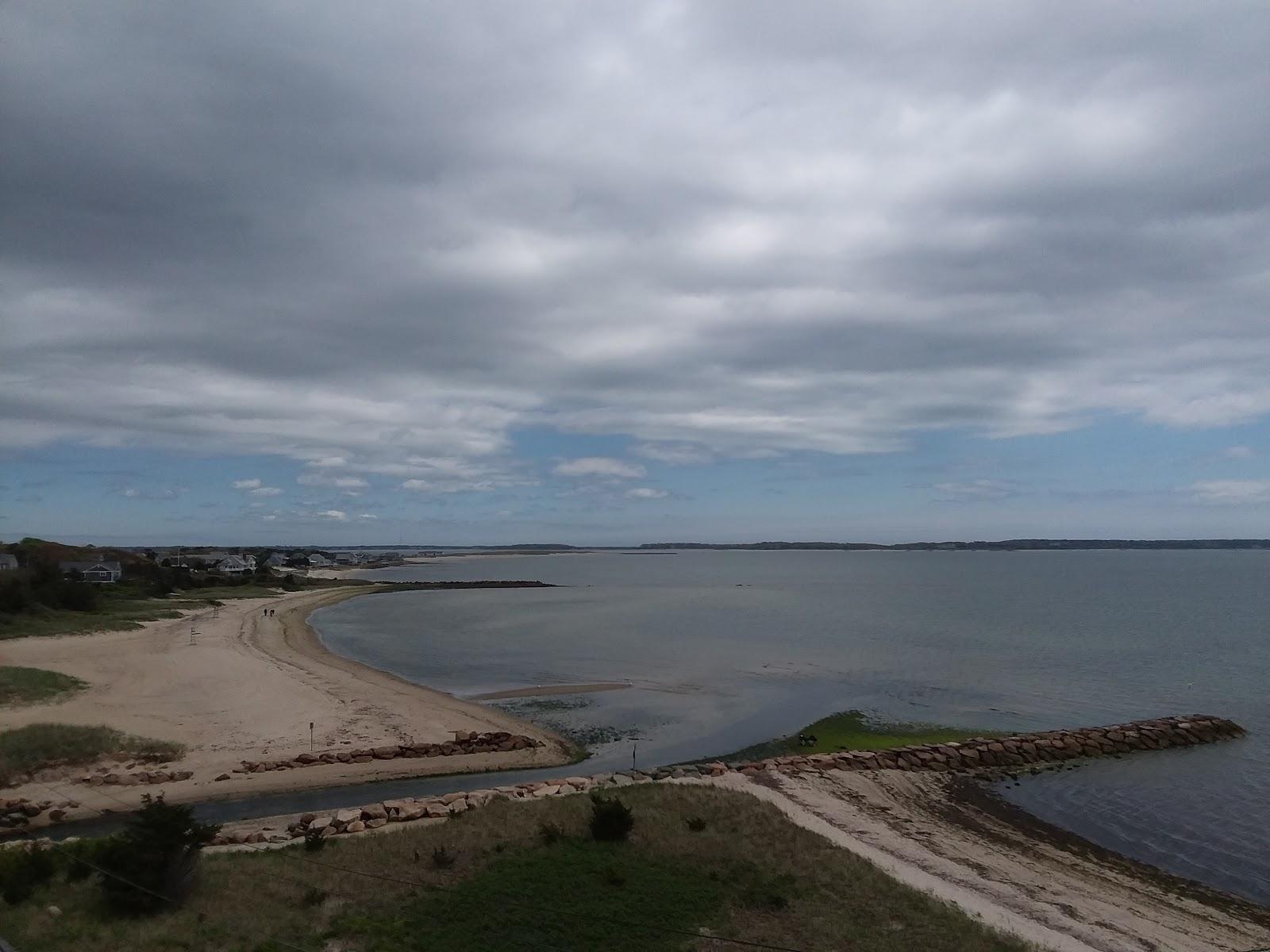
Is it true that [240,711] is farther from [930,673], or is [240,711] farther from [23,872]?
[930,673]

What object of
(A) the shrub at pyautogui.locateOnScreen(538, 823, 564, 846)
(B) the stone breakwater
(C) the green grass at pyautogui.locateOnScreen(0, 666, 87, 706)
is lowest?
(B) the stone breakwater

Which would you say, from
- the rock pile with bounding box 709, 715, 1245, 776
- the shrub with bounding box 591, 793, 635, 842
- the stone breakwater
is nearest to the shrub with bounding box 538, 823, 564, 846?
the shrub with bounding box 591, 793, 635, 842

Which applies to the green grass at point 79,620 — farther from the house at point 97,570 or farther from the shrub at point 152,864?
the shrub at point 152,864

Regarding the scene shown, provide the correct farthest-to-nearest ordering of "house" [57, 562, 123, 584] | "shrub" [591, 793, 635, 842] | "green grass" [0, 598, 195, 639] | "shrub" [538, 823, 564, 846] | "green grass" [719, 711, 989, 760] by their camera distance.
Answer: "house" [57, 562, 123, 584] → "green grass" [0, 598, 195, 639] → "green grass" [719, 711, 989, 760] → "shrub" [591, 793, 635, 842] → "shrub" [538, 823, 564, 846]

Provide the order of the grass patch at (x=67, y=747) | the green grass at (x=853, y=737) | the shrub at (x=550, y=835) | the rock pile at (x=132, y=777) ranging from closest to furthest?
the shrub at (x=550, y=835) < the rock pile at (x=132, y=777) < the grass patch at (x=67, y=747) < the green grass at (x=853, y=737)

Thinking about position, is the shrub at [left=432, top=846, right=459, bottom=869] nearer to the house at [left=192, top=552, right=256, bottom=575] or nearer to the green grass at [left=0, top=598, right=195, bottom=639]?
the green grass at [left=0, top=598, right=195, bottom=639]

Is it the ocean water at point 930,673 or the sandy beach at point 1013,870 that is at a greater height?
the sandy beach at point 1013,870

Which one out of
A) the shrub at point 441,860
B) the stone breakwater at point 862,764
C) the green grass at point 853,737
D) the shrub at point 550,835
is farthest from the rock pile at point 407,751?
the shrub at point 441,860
